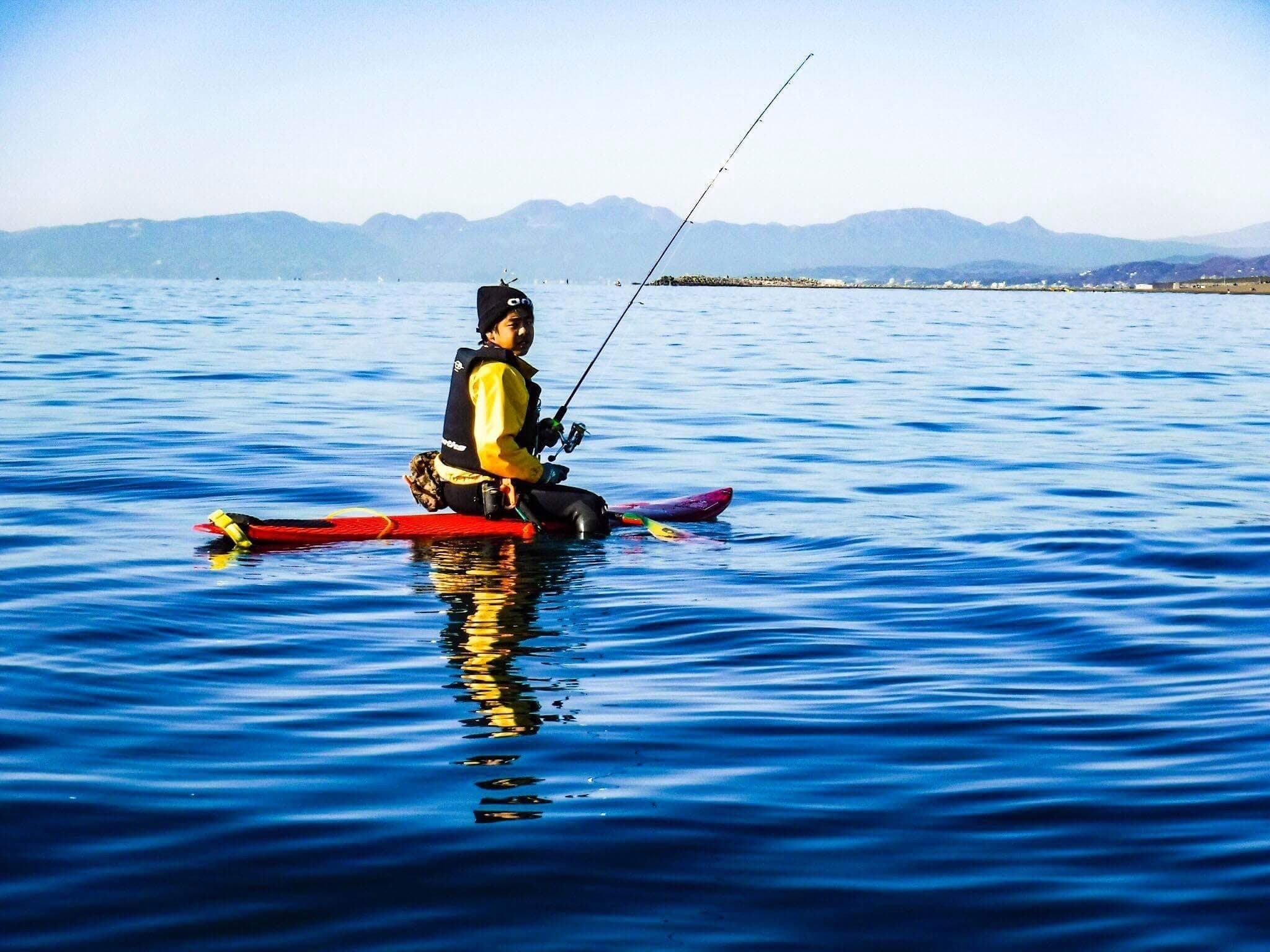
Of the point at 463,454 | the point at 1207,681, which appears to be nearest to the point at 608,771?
the point at 1207,681

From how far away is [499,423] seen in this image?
1082cm

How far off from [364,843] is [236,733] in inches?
62.2

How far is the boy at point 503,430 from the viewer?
1069 centimetres

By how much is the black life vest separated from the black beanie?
19cm

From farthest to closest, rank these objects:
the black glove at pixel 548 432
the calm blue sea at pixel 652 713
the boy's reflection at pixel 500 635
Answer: the black glove at pixel 548 432, the boy's reflection at pixel 500 635, the calm blue sea at pixel 652 713

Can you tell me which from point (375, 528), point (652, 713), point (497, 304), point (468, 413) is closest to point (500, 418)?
point (468, 413)

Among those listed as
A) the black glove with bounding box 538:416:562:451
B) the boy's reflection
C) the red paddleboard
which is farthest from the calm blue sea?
the black glove with bounding box 538:416:562:451

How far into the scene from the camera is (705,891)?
173 inches

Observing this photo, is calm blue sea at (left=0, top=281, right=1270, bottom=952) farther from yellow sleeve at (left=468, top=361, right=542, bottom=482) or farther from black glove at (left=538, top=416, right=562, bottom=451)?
black glove at (left=538, top=416, right=562, bottom=451)

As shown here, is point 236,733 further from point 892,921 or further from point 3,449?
point 3,449

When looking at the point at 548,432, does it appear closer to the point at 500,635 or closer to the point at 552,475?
the point at 552,475

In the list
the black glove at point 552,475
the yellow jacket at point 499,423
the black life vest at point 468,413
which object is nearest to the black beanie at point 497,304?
the black life vest at point 468,413

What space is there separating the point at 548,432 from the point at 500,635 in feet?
11.6

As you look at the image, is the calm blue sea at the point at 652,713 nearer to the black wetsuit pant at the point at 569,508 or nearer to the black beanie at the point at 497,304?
the black wetsuit pant at the point at 569,508
